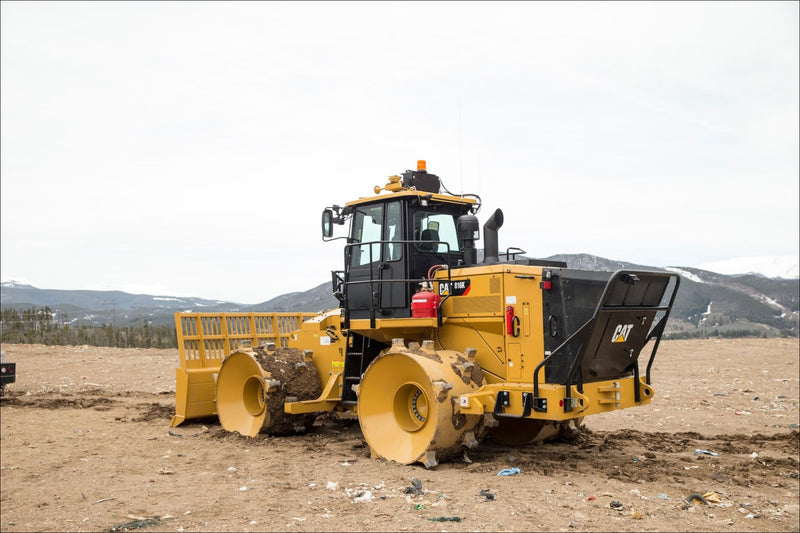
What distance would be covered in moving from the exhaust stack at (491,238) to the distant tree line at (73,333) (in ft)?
85.0

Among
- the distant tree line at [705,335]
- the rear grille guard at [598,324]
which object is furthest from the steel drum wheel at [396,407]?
the distant tree line at [705,335]

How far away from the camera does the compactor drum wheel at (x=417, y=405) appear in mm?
7445

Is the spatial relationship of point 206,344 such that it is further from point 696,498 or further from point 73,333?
point 73,333

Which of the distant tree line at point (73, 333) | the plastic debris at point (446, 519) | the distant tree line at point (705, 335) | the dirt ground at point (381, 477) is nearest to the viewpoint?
the plastic debris at point (446, 519)

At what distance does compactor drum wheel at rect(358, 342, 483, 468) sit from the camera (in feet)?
24.4

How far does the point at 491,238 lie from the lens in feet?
27.8

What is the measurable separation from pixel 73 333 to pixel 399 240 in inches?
1146

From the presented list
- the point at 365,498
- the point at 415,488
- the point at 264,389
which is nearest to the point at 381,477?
the point at 415,488

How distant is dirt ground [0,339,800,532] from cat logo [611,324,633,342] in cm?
138

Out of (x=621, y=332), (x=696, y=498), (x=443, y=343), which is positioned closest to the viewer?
(x=696, y=498)

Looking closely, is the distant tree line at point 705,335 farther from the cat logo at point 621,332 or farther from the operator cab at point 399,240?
the cat logo at point 621,332

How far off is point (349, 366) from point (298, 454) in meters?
1.31

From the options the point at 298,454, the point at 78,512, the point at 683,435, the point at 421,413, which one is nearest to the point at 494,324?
the point at 421,413

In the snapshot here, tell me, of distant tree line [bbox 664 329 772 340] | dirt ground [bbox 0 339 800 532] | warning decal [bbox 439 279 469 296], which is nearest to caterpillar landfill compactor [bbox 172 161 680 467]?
warning decal [bbox 439 279 469 296]
